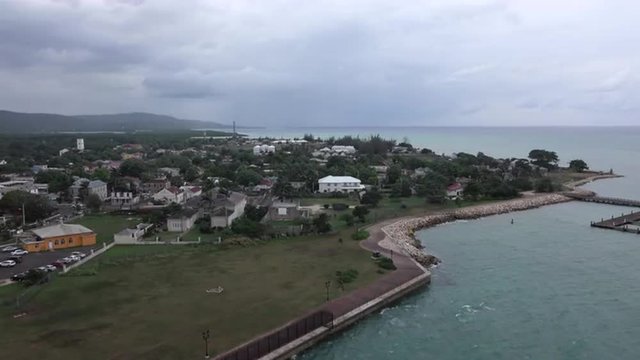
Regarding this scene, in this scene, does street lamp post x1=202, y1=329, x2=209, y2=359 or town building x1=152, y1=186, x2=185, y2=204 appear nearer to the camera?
street lamp post x1=202, y1=329, x2=209, y2=359

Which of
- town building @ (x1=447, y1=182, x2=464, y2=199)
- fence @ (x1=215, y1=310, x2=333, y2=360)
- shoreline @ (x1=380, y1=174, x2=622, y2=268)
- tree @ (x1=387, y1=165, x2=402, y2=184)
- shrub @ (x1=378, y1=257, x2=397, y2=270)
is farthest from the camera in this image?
tree @ (x1=387, y1=165, x2=402, y2=184)

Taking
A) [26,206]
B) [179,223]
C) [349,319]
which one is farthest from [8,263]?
[349,319]

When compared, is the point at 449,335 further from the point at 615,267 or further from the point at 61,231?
the point at 61,231

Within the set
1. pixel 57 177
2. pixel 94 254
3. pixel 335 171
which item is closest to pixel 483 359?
pixel 94 254

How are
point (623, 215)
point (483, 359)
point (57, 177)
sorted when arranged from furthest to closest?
1. point (57, 177)
2. point (623, 215)
3. point (483, 359)

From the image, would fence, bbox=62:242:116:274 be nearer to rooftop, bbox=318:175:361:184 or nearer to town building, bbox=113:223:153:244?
town building, bbox=113:223:153:244

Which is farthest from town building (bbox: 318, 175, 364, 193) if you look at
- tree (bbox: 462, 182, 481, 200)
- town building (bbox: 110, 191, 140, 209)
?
town building (bbox: 110, 191, 140, 209)

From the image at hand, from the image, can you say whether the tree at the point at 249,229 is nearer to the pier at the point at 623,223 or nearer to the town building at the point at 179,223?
the town building at the point at 179,223

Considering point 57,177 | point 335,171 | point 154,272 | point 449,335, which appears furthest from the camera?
point 335,171

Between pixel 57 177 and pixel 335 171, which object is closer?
pixel 57 177
